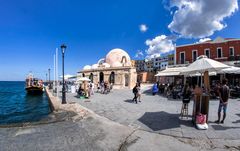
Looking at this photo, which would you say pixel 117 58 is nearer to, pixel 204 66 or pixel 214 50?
pixel 214 50

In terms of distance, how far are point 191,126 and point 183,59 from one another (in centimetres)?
2199

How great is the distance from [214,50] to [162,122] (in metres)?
21.8

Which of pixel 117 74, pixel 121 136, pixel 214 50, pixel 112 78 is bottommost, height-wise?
pixel 121 136

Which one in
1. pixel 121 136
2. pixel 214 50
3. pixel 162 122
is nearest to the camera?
pixel 121 136

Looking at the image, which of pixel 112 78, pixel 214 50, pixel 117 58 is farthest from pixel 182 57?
pixel 117 58

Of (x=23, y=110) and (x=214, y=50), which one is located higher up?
(x=214, y=50)

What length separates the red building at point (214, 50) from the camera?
2232 cm

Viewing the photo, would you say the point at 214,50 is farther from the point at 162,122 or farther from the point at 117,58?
the point at 162,122

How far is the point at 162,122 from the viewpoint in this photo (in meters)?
6.44

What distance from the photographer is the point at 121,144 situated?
4469mm

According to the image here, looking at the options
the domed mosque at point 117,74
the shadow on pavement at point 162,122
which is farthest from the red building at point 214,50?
the shadow on pavement at point 162,122

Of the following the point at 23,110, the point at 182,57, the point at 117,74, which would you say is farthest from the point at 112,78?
the point at 23,110

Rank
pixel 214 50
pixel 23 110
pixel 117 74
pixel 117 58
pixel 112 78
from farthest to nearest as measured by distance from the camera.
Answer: pixel 117 58 → pixel 112 78 → pixel 117 74 → pixel 214 50 → pixel 23 110

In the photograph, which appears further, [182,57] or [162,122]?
[182,57]
